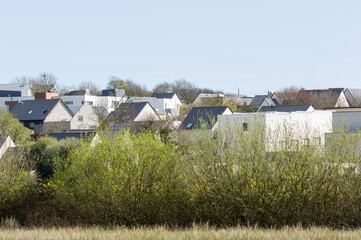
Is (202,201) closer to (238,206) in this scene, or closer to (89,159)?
(238,206)

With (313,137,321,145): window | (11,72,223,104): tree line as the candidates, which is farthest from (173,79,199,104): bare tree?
(313,137,321,145): window

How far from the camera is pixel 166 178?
624 inches

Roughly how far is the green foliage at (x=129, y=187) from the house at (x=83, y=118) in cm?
4373

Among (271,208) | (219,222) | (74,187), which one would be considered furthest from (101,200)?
(271,208)

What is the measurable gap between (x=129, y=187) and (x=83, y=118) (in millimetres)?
46815

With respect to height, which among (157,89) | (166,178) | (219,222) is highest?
(157,89)

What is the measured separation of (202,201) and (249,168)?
5.65 feet

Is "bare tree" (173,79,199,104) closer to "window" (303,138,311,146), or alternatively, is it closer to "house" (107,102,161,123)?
"house" (107,102,161,123)

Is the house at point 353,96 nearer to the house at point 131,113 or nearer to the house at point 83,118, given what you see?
the house at point 131,113

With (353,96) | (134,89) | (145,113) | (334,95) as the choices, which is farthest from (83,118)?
(353,96)

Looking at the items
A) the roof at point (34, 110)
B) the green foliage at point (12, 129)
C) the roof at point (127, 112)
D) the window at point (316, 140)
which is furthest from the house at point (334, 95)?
the window at point (316, 140)

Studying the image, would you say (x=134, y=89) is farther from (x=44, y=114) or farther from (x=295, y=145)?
(x=295, y=145)

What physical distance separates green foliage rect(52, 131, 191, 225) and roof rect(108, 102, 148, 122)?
131 feet

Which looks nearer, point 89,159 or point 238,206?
point 238,206
